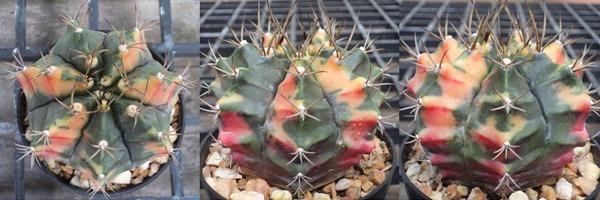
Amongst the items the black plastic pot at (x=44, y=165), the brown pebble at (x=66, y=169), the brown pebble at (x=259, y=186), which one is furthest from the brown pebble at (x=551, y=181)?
the brown pebble at (x=66, y=169)

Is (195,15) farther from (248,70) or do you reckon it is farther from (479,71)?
(479,71)

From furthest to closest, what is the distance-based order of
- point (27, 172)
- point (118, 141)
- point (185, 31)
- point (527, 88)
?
point (185, 31), point (27, 172), point (118, 141), point (527, 88)

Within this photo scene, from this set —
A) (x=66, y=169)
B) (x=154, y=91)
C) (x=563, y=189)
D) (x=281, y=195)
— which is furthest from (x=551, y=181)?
(x=66, y=169)

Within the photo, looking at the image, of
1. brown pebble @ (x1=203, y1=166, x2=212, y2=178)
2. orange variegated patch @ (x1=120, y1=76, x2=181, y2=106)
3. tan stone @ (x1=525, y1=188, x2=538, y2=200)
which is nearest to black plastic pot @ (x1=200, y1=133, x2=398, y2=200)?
brown pebble @ (x1=203, y1=166, x2=212, y2=178)

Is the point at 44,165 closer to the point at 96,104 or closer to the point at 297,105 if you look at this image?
the point at 96,104

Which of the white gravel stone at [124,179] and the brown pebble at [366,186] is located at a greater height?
the brown pebble at [366,186]

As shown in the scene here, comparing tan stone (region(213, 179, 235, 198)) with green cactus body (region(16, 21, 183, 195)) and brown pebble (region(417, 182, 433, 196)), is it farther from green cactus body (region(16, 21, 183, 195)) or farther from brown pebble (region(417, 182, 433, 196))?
brown pebble (region(417, 182, 433, 196))

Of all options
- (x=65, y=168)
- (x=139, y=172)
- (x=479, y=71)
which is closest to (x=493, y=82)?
(x=479, y=71)

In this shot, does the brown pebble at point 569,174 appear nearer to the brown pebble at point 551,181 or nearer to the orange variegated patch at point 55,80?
the brown pebble at point 551,181
